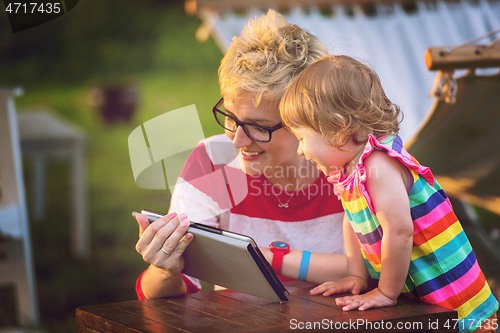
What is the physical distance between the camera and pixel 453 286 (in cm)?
96

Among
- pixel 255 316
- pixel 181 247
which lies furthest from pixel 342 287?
pixel 181 247

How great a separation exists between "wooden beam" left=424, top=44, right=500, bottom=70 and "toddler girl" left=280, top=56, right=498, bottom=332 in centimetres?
83

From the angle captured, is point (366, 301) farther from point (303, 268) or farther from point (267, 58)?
point (267, 58)

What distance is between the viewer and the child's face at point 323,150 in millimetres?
988

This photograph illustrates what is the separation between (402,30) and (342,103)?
1922mm

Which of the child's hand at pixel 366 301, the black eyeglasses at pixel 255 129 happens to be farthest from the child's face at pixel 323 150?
the child's hand at pixel 366 301

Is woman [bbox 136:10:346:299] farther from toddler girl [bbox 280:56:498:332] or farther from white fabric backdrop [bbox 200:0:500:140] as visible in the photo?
white fabric backdrop [bbox 200:0:500:140]

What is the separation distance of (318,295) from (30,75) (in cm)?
666

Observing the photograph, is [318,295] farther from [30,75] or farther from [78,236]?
[30,75]

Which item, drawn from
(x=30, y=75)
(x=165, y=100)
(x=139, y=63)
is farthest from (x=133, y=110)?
(x=30, y=75)

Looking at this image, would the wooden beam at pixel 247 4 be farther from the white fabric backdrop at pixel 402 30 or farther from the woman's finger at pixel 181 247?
the woman's finger at pixel 181 247


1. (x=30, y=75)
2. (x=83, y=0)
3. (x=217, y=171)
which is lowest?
(x=217, y=171)

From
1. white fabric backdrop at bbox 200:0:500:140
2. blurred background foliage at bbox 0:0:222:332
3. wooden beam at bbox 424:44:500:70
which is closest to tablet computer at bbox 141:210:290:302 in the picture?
wooden beam at bbox 424:44:500:70

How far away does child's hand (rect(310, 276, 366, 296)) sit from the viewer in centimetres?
100
